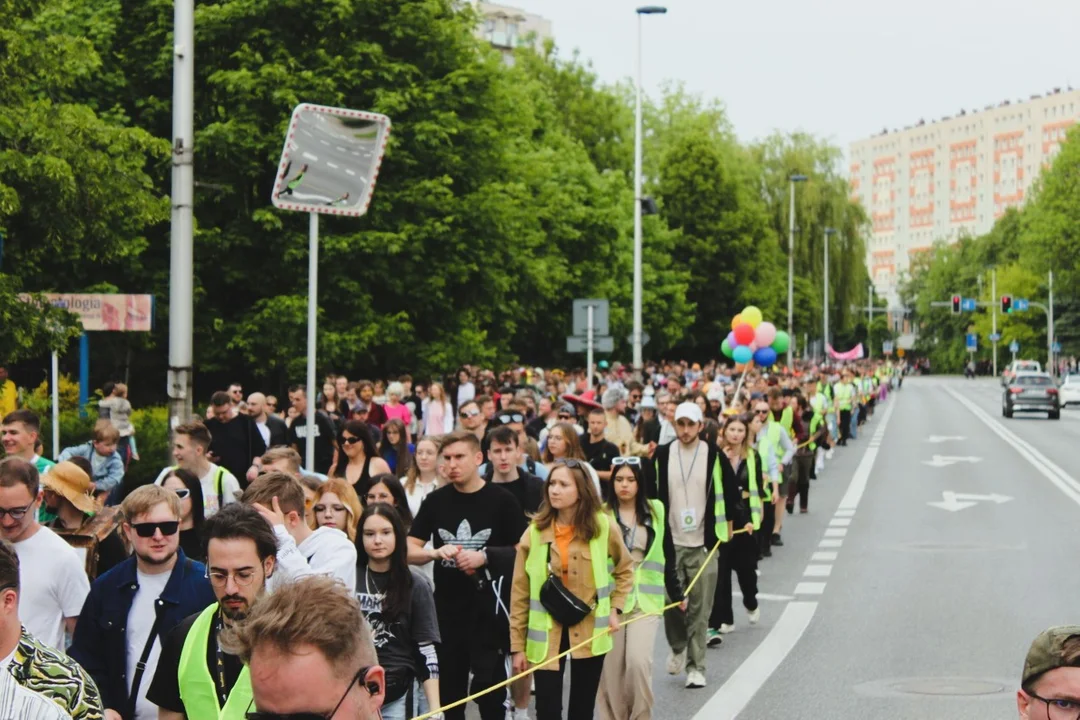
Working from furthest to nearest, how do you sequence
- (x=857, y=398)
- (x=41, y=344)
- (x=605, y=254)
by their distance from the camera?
1. (x=605, y=254)
2. (x=857, y=398)
3. (x=41, y=344)

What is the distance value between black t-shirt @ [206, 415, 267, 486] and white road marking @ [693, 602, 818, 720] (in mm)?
4508

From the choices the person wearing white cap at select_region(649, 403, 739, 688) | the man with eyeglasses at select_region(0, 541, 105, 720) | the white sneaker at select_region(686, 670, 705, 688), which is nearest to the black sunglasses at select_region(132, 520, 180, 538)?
the man with eyeglasses at select_region(0, 541, 105, 720)

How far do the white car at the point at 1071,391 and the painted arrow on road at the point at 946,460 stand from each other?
39401mm

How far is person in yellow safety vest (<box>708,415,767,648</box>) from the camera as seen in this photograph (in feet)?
41.4

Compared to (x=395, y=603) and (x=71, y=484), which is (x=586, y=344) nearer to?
(x=71, y=484)

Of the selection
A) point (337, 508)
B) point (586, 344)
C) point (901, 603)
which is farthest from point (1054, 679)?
point (586, 344)

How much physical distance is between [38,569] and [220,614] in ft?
5.48

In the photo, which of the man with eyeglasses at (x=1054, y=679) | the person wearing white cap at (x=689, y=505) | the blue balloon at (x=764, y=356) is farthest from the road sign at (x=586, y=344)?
the man with eyeglasses at (x=1054, y=679)

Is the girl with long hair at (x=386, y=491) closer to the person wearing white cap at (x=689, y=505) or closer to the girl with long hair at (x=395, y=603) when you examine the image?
the girl with long hair at (x=395, y=603)

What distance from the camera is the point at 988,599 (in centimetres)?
1523

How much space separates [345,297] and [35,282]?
6.26 m

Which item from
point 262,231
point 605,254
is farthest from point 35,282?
point 605,254

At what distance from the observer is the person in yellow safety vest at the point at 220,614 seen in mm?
5105

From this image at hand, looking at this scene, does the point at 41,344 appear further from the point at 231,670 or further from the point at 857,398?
the point at 857,398
